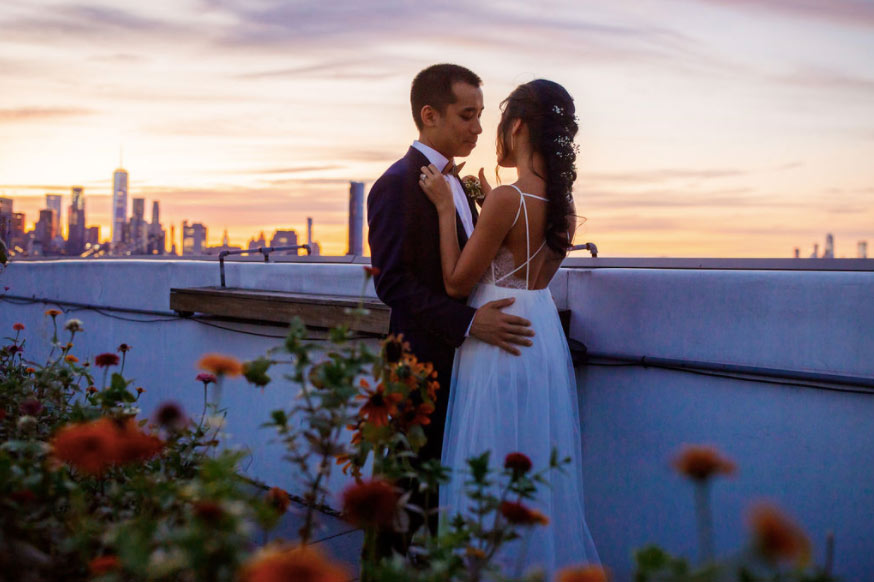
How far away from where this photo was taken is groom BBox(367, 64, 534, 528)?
2469mm

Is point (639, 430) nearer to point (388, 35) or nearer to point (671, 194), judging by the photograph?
point (671, 194)

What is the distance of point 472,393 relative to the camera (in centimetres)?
249

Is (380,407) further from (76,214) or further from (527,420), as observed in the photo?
(76,214)

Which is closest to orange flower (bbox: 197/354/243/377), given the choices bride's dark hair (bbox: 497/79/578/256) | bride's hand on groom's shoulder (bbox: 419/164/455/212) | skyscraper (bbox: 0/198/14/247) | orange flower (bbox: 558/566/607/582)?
orange flower (bbox: 558/566/607/582)

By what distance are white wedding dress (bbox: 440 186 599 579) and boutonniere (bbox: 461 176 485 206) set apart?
408mm

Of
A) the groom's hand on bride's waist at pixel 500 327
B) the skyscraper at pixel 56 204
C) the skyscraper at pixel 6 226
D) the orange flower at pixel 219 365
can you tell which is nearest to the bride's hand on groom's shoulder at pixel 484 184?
the groom's hand on bride's waist at pixel 500 327

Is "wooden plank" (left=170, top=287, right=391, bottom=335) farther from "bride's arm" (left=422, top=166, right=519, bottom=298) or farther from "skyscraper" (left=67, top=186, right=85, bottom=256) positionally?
"skyscraper" (left=67, top=186, right=85, bottom=256)

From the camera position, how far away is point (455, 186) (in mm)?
2762

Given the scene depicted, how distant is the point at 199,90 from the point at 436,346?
19.5 ft

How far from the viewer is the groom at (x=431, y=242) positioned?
2469 millimetres

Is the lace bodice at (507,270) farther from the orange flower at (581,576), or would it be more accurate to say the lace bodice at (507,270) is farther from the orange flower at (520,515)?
the orange flower at (581,576)

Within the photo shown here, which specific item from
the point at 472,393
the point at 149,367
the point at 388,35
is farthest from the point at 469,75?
the point at 149,367

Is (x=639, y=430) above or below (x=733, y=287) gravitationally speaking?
below

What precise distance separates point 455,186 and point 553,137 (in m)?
0.40
